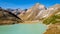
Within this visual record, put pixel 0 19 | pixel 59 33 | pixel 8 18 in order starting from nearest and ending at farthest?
1. pixel 59 33
2. pixel 0 19
3. pixel 8 18

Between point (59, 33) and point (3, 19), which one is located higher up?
point (3, 19)

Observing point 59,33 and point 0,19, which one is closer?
point 59,33

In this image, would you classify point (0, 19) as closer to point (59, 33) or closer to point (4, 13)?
point (4, 13)

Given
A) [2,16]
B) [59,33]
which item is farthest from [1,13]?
[59,33]

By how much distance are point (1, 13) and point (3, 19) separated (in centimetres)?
577

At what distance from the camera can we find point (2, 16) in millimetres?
115312

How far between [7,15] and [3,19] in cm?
857

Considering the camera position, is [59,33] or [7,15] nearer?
[59,33]

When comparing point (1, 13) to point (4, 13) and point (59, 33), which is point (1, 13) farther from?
point (59, 33)

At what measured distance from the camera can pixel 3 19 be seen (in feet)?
375

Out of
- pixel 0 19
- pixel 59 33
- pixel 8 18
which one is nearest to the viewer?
pixel 59 33

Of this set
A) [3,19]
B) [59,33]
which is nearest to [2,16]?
[3,19]

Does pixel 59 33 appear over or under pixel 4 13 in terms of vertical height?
under

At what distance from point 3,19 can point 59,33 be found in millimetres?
88706
